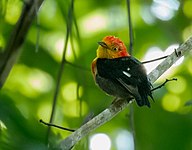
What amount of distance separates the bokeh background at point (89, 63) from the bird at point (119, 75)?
0.11 meters

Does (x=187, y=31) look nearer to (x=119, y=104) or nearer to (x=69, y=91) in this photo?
(x=69, y=91)

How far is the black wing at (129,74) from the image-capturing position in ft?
8.94

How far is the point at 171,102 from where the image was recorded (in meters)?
3.35

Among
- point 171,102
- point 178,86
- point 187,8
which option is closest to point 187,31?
point 187,8

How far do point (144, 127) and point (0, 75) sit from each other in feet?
3.98

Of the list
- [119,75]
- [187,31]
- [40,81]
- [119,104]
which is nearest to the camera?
[119,104]

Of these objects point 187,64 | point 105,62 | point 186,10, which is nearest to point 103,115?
point 105,62

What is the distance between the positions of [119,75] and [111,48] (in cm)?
42

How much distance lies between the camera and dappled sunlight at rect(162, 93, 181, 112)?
3.21m

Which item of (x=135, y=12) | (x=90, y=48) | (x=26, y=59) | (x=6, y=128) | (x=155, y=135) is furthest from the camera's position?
(x=135, y=12)

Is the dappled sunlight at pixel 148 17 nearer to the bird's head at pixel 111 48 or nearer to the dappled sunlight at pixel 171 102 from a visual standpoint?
the bird's head at pixel 111 48

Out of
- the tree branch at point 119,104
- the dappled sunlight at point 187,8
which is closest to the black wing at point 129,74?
the tree branch at point 119,104

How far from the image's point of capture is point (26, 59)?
9.72ft

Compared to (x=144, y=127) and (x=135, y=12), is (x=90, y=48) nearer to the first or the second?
(x=135, y=12)
